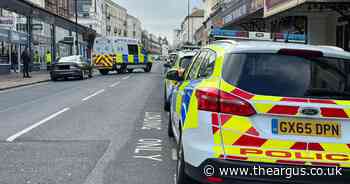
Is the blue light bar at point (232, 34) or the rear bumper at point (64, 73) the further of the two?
the rear bumper at point (64, 73)

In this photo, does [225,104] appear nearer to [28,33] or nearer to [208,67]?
[208,67]

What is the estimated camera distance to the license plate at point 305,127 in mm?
4004

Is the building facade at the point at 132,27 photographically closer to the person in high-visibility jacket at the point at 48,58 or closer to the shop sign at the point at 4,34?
the person in high-visibility jacket at the point at 48,58

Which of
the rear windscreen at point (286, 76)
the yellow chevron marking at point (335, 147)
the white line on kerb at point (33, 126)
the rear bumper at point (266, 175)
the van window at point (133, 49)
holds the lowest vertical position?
the white line on kerb at point (33, 126)

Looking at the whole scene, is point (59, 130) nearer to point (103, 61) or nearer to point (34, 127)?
point (34, 127)

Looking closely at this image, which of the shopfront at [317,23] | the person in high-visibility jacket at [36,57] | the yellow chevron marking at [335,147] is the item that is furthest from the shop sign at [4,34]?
the yellow chevron marking at [335,147]

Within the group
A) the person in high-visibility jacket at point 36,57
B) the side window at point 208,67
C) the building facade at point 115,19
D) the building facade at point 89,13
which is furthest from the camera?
the building facade at point 115,19

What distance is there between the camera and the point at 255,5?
925 inches

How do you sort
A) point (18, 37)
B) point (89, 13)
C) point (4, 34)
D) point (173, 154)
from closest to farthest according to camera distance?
1. point (173, 154)
2. point (4, 34)
3. point (18, 37)
4. point (89, 13)

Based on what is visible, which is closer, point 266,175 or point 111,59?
point 266,175

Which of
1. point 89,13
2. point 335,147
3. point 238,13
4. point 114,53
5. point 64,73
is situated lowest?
point 335,147

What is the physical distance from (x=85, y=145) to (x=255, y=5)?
17.2 m

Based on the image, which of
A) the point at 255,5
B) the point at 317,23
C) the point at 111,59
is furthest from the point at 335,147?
the point at 111,59

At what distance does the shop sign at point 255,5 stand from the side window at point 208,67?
17313 mm
